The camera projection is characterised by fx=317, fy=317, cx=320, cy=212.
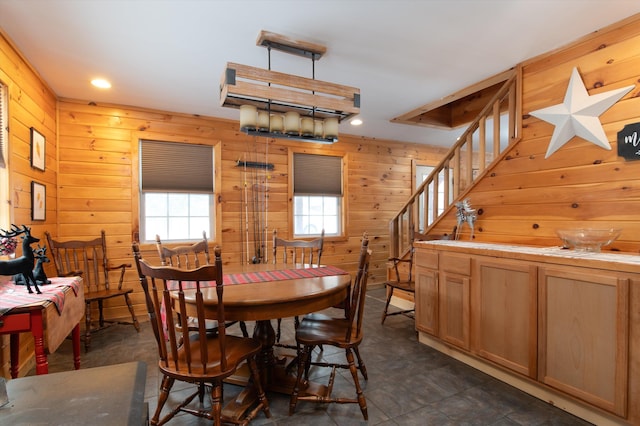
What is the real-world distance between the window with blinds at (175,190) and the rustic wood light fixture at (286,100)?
198 cm

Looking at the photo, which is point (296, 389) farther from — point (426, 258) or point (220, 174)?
point (220, 174)

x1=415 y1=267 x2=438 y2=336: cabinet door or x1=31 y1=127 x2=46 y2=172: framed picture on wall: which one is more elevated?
x1=31 y1=127 x2=46 y2=172: framed picture on wall

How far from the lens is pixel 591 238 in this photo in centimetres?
207

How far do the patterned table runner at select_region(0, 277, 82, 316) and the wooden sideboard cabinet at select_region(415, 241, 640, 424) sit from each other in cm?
277

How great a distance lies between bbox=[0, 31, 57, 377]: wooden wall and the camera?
7.43 ft

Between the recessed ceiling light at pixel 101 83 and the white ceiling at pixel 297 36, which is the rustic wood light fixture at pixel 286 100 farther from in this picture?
the recessed ceiling light at pixel 101 83

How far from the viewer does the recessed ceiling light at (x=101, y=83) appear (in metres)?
2.95

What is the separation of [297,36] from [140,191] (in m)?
2.68

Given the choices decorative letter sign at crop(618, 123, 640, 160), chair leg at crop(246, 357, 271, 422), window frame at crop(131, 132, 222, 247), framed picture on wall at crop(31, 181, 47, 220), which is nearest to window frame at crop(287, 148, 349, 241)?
window frame at crop(131, 132, 222, 247)

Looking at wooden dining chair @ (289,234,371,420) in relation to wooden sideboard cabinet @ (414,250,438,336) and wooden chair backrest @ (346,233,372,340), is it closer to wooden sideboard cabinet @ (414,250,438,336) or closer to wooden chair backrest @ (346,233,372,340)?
wooden chair backrest @ (346,233,372,340)

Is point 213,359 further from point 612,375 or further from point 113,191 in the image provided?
point 113,191

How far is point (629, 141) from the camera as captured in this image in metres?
2.09

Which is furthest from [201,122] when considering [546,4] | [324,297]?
[546,4]

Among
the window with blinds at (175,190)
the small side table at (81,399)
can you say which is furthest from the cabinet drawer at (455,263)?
the window with blinds at (175,190)
